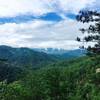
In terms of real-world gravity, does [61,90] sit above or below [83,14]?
below

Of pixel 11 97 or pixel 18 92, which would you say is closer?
pixel 11 97

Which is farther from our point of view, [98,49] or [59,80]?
[59,80]

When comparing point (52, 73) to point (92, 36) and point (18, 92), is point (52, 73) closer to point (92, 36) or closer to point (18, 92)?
point (18, 92)

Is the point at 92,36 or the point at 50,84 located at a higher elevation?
the point at 92,36

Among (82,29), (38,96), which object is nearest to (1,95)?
(38,96)

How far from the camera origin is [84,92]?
145125 mm

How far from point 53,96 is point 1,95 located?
1162cm

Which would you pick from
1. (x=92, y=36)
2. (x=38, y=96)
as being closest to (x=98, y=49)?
(x=92, y=36)

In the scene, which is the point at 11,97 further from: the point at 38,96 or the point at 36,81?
the point at 36,81

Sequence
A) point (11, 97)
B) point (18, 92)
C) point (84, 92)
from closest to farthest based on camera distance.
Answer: point (11, 97) < point (18, 92) < point (84, 92)

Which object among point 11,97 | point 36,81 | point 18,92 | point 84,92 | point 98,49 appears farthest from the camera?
point 84,92

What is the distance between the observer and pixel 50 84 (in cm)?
7094

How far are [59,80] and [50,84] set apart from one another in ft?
9.46

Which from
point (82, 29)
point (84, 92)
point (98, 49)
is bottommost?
point (84, 92)
